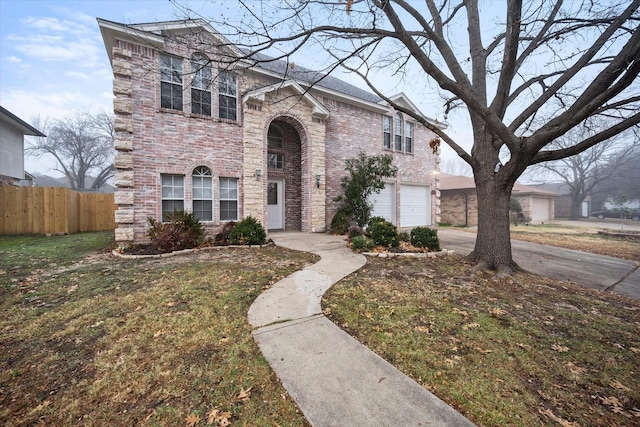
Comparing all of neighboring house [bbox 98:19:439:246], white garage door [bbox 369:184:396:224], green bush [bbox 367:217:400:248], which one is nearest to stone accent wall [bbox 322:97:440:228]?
neighboring house [bbox 98:19:439:246]

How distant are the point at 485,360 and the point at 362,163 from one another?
900 cm

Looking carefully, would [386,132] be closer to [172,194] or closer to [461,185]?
[461,185]

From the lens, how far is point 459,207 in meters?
19.9

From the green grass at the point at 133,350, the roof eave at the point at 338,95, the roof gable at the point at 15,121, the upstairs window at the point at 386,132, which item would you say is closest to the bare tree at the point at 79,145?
the roof gable at the point at 15,121

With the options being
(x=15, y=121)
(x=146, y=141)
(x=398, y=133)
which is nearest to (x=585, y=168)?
(x=398, y=133)

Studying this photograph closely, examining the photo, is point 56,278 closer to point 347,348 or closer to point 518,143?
point 347,348

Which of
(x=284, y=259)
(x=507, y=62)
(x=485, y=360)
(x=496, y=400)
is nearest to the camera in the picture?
(x=496, y=400)

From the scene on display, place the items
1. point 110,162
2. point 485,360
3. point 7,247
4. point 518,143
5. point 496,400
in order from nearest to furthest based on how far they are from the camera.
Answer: point 496,400
point 485,360
point 518,143
point 7,247
point 110,162

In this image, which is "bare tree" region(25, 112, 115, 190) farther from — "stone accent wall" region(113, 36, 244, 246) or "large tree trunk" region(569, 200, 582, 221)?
"large tree trunk" region(569, 200, 582, 221)

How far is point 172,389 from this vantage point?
6.69 ft

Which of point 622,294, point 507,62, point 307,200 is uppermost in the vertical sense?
point 507,62

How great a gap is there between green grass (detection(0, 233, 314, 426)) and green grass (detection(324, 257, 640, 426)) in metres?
1.31

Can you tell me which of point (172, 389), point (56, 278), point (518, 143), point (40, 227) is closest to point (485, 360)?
point (172, 389)

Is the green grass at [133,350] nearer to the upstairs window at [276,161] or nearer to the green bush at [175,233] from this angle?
the green bush at [175,233]
